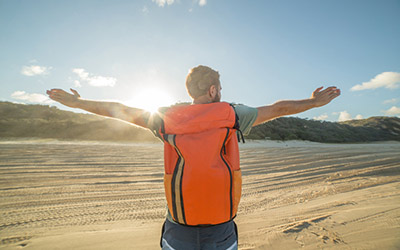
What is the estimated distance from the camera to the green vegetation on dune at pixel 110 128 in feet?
55.5

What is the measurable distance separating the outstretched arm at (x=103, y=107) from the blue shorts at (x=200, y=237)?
2.33 ft

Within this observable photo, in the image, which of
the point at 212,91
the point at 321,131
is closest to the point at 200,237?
the point at 212,91

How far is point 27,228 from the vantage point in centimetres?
287

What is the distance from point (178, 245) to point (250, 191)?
3883mm

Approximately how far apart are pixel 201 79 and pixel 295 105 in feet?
2.42

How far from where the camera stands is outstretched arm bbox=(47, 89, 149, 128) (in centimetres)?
147

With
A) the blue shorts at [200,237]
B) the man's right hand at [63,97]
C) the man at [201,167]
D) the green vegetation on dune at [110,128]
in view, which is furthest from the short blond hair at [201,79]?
the green vegetation on dune at [110,128]

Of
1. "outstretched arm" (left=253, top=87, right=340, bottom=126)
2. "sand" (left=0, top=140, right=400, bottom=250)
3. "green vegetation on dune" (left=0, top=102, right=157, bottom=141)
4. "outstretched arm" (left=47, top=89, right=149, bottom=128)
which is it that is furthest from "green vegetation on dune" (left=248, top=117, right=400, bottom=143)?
"outstretched arm" (left=47, top=89, right=149, bottom=128)

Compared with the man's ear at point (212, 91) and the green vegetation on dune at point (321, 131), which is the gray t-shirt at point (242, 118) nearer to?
the man's ear at point (212, 91)

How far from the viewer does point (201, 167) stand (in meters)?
1.17

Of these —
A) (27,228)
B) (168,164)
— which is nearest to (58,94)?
(168,164)

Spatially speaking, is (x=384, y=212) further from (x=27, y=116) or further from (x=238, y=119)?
(x=27, y=116)

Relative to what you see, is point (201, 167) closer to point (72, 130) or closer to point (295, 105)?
point (295, 105)

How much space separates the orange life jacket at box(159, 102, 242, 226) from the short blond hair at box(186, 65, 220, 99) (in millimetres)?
150
